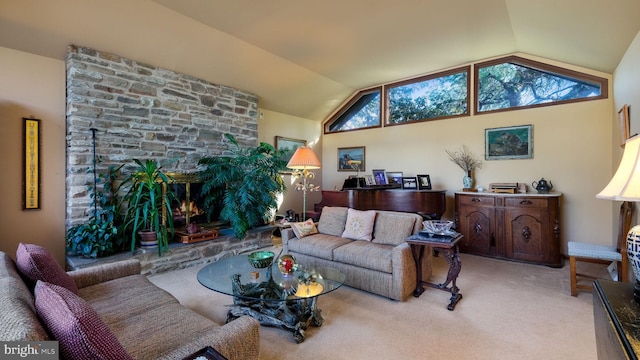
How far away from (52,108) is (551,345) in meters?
5.68

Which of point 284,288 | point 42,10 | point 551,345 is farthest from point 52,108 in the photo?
point 551,345

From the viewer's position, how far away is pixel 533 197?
4055 millimetres

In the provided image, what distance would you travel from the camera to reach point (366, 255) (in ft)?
10.0

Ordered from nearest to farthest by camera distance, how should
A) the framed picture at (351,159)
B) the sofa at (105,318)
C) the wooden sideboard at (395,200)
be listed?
the sofa at (105,318) → the wooden sideboard at (395,200) → the framed picture at (351,159)

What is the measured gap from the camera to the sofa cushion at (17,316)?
0.84 meters

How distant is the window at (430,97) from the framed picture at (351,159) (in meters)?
0.96

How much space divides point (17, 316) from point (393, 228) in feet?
10.1

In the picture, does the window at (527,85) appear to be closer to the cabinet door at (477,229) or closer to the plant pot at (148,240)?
the cabinet door at (477,229)

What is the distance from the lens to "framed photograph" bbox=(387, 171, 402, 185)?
5902mm

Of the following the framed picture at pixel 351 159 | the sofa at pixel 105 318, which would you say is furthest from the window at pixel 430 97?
the sofa at pixel 105 318

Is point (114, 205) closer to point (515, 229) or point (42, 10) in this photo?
point (42, 10)

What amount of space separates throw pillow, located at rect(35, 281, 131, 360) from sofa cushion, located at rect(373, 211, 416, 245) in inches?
109

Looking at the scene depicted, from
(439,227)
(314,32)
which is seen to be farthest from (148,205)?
(439,227)

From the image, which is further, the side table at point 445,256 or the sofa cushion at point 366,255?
the sofa cushion at point 366,255
